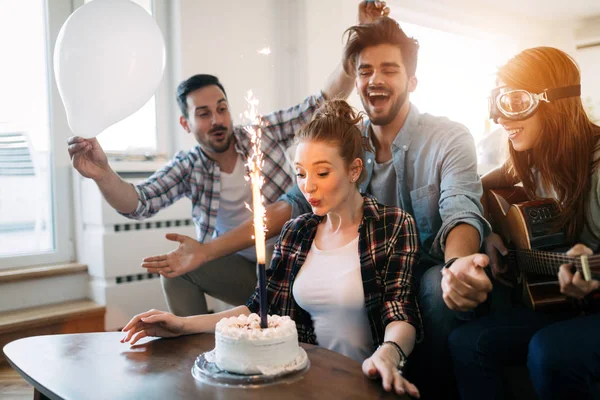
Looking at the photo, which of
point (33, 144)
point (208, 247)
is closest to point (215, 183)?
point (208, 247)

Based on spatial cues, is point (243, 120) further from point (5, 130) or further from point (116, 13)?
point (116, 13)

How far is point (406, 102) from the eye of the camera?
2.12m

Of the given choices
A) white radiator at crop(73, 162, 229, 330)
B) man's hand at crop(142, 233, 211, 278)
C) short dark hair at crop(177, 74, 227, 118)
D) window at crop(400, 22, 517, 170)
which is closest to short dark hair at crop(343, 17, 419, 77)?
short dark hair at crop(177, 74, 227, 118)

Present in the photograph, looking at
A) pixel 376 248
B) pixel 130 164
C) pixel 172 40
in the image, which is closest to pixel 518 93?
pixel 376 248

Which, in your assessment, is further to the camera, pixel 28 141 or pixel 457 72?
pixel 457 72

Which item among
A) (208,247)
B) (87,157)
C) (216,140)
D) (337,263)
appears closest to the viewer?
(337,263)

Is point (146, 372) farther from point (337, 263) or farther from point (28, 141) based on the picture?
point (28, 141)

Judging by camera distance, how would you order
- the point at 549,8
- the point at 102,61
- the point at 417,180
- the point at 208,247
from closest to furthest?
1. the point at 102,61
2. the point at 417,180
3. the point at 208,247
4. the point at 549,8

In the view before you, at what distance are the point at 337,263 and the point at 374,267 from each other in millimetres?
117

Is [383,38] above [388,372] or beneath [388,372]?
above

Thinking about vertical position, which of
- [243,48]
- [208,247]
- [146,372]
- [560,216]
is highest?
[243,48]

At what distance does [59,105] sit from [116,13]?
5.35ft

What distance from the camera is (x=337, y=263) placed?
5.19 ft

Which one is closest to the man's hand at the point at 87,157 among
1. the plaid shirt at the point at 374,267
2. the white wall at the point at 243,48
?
the plaid shirt at the point at 374,267
